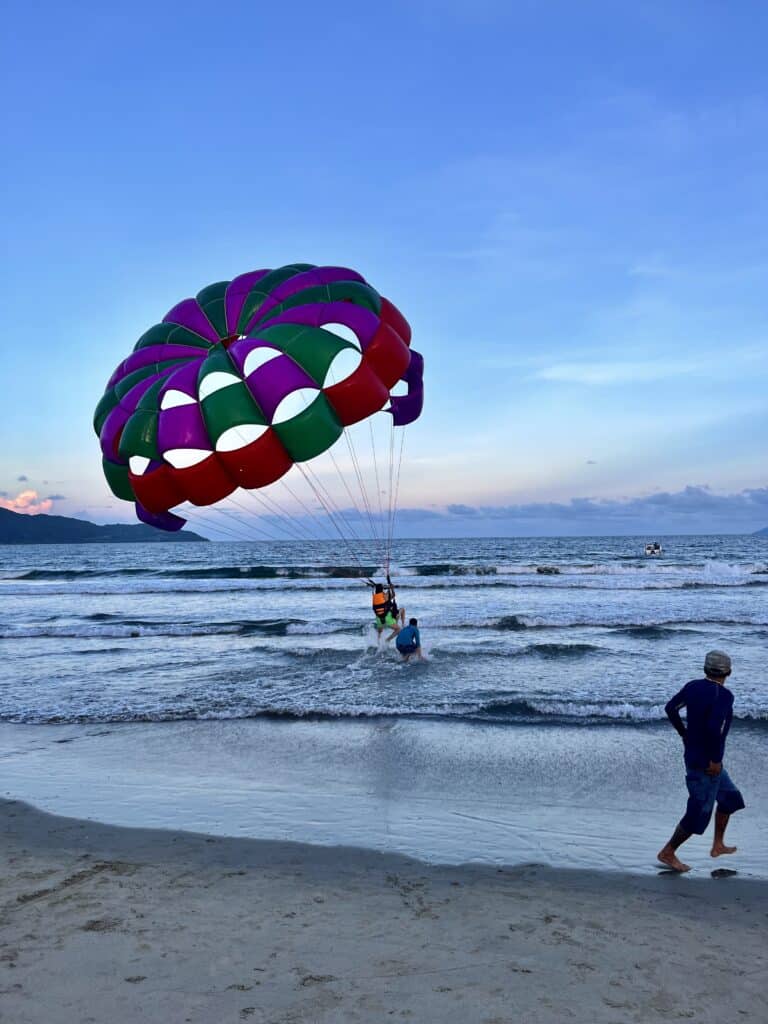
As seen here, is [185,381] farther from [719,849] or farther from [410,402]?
[719,849]

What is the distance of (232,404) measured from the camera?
8.10m

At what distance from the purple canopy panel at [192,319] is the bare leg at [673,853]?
25.0 feet

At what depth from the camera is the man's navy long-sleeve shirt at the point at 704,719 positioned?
5.04 metres

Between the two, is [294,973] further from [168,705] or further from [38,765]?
[168,705]

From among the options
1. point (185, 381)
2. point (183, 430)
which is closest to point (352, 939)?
point (183, 430)

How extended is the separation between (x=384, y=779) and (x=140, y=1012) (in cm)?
401

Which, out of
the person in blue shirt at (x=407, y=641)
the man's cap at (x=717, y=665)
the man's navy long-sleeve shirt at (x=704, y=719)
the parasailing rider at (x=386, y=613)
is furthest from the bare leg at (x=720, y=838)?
the parasailing rider at (x=386, y=613)

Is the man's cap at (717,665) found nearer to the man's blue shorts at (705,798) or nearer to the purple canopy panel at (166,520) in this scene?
the man's blue shorts at (705,798)

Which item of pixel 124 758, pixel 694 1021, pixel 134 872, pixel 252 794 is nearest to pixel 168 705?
pixel 124 758

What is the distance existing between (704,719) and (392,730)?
4655 millimetres

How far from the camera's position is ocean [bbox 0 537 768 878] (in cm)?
601

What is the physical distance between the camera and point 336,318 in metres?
8.77

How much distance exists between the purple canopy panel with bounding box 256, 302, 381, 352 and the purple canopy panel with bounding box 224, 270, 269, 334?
0.91 metres

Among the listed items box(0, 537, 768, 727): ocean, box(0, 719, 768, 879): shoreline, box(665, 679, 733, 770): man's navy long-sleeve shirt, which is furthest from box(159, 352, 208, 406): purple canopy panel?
box(665, 679, 733, 770): man's navy long-sleeve shirt
